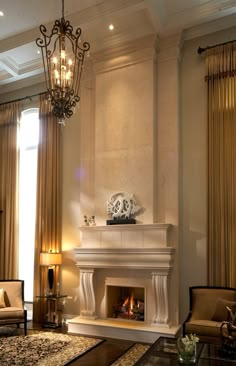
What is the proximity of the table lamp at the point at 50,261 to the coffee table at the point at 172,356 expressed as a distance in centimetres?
296

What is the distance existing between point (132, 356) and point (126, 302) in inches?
58.6

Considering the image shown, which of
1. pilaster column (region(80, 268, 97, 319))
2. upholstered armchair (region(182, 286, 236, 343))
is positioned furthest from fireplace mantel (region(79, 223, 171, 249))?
upholstered armchair (region(182, 286, 236, 343))

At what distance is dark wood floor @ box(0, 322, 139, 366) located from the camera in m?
4.45

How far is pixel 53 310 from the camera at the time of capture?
6.53 metres

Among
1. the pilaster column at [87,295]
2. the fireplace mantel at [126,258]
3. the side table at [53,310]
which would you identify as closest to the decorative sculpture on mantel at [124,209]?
the fireplace mantel at [126,258]

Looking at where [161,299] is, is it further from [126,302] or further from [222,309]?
[222,309]

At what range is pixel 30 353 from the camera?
15.3 ft

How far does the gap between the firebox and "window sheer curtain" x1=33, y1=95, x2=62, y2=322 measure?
1.19 m

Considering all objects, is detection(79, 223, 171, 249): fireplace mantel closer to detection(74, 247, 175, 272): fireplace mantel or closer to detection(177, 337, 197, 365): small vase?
detection(74, 247, 175, 272): fireplace mantel

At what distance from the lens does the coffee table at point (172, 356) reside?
3.33m

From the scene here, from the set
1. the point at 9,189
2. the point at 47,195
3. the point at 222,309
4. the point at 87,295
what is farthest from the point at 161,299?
the point at 9,189

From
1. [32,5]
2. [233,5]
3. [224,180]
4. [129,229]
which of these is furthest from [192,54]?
[129,229]

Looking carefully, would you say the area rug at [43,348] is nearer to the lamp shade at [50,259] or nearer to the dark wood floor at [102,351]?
the dark wood floor at [102,351]

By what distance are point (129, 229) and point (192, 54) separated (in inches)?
125
